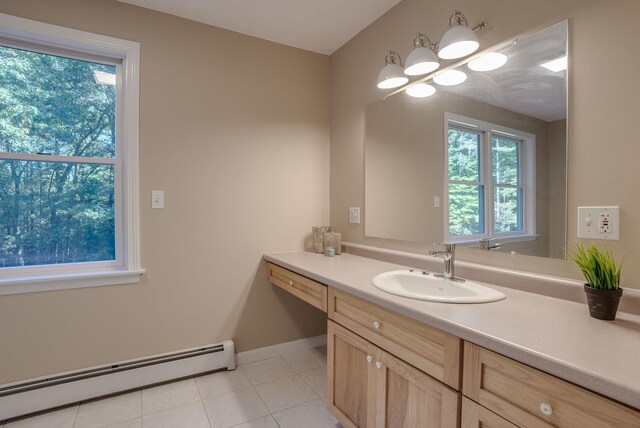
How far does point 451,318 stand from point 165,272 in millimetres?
1764

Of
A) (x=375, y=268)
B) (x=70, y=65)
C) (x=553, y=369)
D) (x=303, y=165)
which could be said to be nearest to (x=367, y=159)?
(x=303, y=165)

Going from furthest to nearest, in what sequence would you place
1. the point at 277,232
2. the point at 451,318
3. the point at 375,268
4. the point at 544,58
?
1. the point at 277,232
2. the point at 375,268
3. the point at 544,58
4. the point at 451,318

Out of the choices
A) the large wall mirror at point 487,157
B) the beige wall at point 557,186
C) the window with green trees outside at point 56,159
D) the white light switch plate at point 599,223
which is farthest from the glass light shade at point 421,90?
the window with green trees outside at point 56,159

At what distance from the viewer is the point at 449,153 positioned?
1662 millimetres

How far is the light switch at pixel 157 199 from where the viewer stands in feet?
6.50

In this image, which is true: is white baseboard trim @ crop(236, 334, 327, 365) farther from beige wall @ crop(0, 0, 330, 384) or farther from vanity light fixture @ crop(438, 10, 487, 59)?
vanity light fixture @ crop(438, 10, 487, 59)

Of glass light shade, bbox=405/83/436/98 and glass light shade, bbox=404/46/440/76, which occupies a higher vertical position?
glass light shade, bbox=404/46/440/76

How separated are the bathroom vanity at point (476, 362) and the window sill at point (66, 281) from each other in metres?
1.26

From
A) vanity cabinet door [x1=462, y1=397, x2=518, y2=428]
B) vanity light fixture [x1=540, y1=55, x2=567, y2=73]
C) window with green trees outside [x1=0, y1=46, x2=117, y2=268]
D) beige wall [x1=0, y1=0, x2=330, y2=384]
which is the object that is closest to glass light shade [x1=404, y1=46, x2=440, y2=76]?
vanity light fixture [x1=540, y1=55, x2=567, y2=73]

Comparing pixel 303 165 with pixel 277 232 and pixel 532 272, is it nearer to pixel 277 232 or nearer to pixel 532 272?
pixel 277 232

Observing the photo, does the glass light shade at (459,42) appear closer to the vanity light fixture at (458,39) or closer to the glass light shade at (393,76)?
the vanity light fixture at (458,39)

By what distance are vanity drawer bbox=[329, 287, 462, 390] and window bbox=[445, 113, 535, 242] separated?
646 millimetres

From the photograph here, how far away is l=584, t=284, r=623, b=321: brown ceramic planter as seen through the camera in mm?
920

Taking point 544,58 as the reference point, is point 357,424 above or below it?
below
